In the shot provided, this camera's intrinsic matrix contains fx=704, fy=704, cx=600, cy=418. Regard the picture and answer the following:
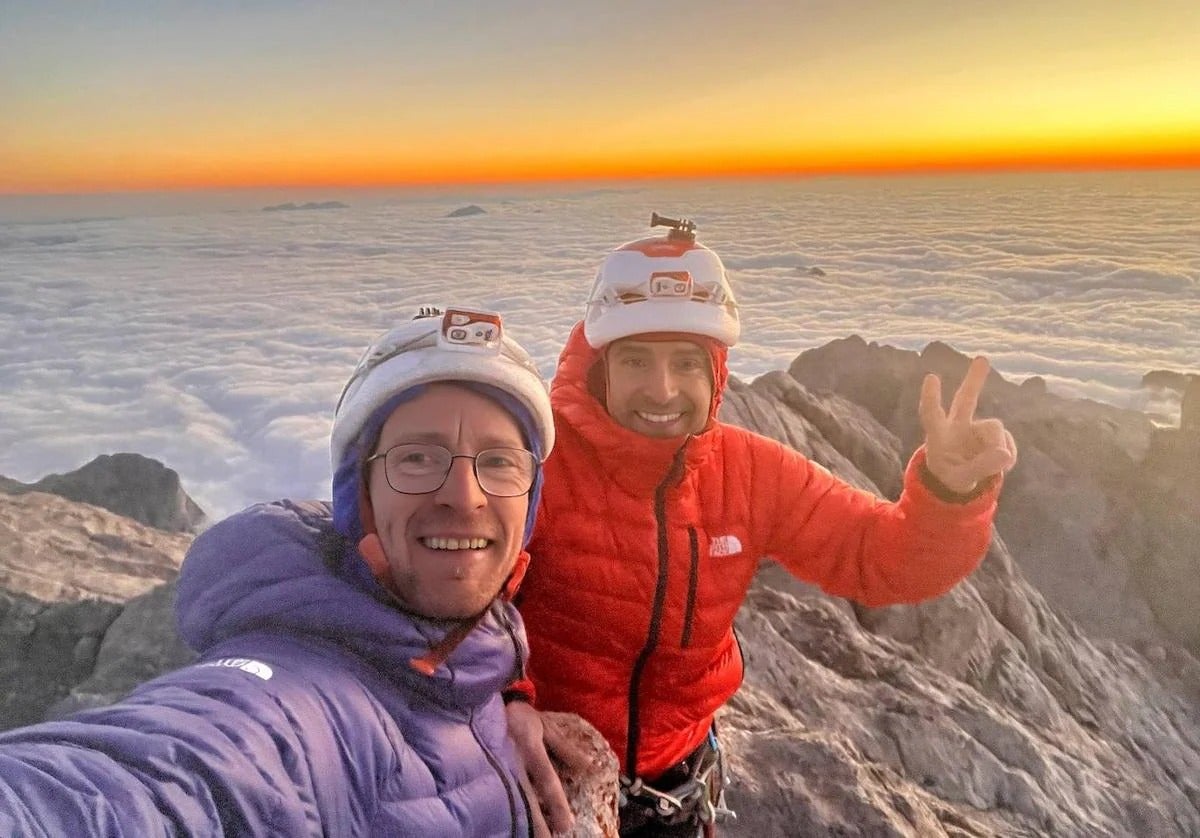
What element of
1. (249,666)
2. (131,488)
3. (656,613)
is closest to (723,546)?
(656,613)

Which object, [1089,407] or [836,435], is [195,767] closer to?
[836,435]

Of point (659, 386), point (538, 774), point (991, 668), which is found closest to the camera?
point (538, 774)

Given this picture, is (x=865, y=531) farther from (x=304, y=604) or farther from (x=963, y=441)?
(x=304, y=604)

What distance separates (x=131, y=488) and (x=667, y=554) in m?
8.50

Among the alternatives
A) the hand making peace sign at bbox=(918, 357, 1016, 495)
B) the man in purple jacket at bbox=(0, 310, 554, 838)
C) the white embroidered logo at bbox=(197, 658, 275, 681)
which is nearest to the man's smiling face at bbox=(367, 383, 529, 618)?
the man in purple jacket at bbox=(0, 310, 554, 838)

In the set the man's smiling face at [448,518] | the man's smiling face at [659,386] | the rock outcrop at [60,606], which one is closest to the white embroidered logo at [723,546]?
the man's smiling face at [659,386]

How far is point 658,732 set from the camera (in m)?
3.24

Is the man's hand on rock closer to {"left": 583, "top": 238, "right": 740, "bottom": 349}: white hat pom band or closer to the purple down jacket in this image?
the purple down jacket

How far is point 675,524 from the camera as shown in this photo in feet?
10.3

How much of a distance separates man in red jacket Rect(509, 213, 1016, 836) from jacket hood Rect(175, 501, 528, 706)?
1.05 m

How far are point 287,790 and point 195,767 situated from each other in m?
0.19

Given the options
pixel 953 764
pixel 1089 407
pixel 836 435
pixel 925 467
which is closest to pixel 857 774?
pixel 953 764

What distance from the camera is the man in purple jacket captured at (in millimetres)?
1260

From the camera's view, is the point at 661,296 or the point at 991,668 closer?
the point at 661,296
